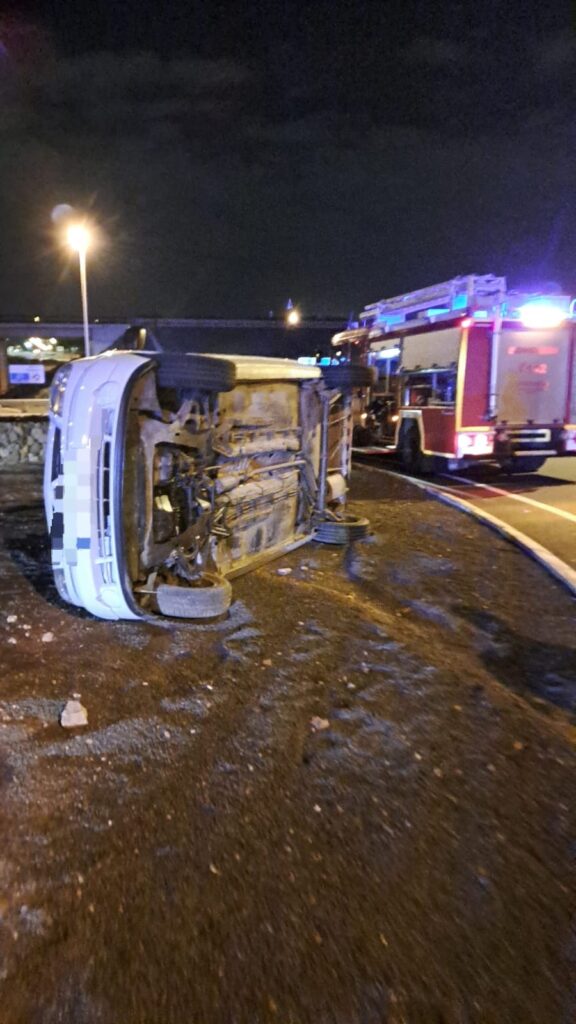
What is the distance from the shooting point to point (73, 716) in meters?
3.37

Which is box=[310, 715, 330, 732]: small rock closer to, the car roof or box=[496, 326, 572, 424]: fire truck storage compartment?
the car roof

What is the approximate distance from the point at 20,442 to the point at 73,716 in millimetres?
12273

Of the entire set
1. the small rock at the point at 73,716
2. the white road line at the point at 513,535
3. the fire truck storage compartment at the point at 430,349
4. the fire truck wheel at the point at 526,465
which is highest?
the fire truck storage compartment at the point at 430,349

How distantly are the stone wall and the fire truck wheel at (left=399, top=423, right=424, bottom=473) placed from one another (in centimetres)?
735

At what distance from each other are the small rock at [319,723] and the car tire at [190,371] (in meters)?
2.13

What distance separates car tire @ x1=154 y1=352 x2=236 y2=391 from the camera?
436cm

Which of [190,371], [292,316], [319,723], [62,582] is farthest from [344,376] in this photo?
[292,316]

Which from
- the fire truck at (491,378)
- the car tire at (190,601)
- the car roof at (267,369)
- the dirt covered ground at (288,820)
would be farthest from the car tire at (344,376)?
the fire truck at (491,378)

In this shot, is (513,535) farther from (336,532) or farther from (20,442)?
(20,442)

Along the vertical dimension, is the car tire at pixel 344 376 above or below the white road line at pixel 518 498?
above

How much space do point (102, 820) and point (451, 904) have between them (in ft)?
4.25

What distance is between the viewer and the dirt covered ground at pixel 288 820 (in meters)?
1.98

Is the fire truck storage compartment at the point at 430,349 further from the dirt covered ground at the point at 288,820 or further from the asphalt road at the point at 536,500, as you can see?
the dirt covered ground at the point at 288,820

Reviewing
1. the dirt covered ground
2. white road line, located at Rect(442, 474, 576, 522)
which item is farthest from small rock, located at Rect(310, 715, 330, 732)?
white road line, located at Rect(442, 474, 576, 522)
